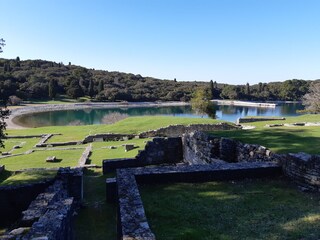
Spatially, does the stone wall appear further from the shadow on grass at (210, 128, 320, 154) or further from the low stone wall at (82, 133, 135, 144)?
the low stone wall at (82, 133, 135, 144)

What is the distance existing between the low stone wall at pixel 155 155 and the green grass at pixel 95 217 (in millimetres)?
2558

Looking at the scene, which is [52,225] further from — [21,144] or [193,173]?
[21,144]

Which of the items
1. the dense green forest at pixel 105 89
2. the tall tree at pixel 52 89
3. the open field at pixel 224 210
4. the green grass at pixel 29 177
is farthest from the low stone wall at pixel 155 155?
the tall tree at pixel 52 89

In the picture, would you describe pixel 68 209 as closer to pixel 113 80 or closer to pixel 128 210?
pixel 128 210

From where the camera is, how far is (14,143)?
102ft

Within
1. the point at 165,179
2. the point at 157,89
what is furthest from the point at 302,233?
the point at 157,89

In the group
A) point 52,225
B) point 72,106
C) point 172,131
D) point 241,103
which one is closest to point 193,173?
point 52,225

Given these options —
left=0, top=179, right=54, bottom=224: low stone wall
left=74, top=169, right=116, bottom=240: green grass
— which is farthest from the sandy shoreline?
left=0, top=179, right=54, bottom=224: low stone wall

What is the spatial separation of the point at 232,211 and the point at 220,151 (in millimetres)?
7491

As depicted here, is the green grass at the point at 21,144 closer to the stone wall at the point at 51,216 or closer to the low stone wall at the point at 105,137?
the low stone wall at the point at 105,137

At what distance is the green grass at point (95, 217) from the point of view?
1001 centimetres

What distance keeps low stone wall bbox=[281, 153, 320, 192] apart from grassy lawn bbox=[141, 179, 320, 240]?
0.45 meters

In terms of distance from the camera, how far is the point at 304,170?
936 centimetres

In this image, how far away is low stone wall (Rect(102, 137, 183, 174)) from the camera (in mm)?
17938
